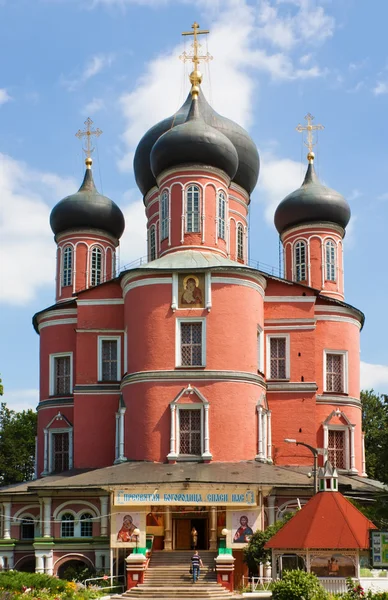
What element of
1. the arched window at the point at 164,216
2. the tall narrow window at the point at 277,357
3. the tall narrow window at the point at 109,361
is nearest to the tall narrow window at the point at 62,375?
the tall narrow window at the point at 109,361

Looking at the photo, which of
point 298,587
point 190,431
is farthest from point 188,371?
point 298,587

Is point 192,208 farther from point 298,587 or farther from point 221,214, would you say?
point 298,587

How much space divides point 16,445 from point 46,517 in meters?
24.6

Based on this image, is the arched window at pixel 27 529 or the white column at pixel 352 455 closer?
the arched window at pixel 27 529

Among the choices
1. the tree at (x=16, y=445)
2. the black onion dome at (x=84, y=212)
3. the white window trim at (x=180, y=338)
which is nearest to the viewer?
the white window trim at (x=180, y=338)

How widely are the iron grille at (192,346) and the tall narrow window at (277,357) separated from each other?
13.7 ft

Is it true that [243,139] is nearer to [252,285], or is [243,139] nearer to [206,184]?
[206,184]

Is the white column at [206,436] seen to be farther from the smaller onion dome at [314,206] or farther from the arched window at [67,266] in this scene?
the smaller onion dome at [314,206]

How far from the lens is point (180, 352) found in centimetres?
3700

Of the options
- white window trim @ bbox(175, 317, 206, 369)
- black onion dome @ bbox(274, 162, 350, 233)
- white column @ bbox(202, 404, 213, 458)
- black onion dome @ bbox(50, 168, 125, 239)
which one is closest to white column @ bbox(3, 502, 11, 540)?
white column @ bbox(202, 404, 213, 458)

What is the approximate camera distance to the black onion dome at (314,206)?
4544 cm

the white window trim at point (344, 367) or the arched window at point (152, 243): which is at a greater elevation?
the arched window at point (152, 243)

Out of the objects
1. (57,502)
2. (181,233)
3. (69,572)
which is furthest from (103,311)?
(69,572)

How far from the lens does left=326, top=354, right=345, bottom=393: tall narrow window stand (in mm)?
41562
